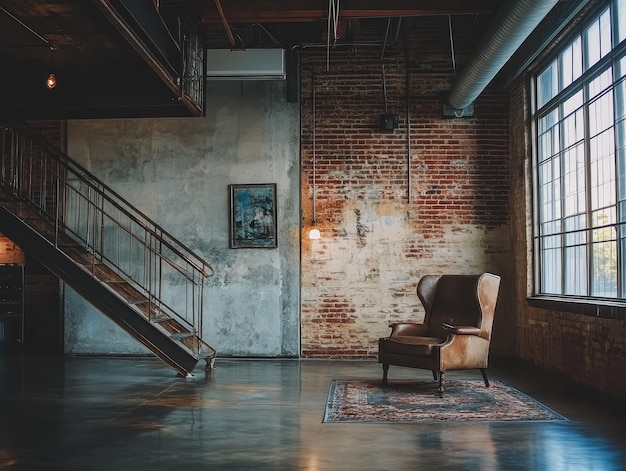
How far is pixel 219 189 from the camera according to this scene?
9867mm

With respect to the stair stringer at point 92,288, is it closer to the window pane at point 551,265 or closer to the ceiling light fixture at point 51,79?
the ceiling light fixture at point 51,79

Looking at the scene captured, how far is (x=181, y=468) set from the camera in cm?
401

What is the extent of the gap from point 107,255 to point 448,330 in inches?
209

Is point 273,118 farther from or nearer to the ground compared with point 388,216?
farther from the ground

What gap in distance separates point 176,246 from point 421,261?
3.36m

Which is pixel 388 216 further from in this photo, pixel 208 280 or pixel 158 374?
pixel 158 374

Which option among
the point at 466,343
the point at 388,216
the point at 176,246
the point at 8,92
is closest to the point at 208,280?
the point at 176,246

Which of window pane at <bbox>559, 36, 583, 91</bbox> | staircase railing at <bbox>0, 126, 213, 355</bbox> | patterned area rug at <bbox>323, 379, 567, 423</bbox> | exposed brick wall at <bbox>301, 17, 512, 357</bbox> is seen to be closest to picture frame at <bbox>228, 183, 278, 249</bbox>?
exposed brick wall at <bbox>301, 17, 512, 357</bbox>

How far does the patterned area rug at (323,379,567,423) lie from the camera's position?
5.49 metres

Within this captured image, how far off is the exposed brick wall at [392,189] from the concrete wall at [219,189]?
290 mm

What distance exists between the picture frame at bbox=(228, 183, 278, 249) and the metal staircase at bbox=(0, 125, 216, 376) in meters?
0.68

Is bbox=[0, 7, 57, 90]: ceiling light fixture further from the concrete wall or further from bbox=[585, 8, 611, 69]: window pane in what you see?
bbox=[585, 8, 611, 69]: window pane

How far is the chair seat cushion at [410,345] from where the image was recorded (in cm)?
666

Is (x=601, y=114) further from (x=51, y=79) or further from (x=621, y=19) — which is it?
(x=51, y=79)
